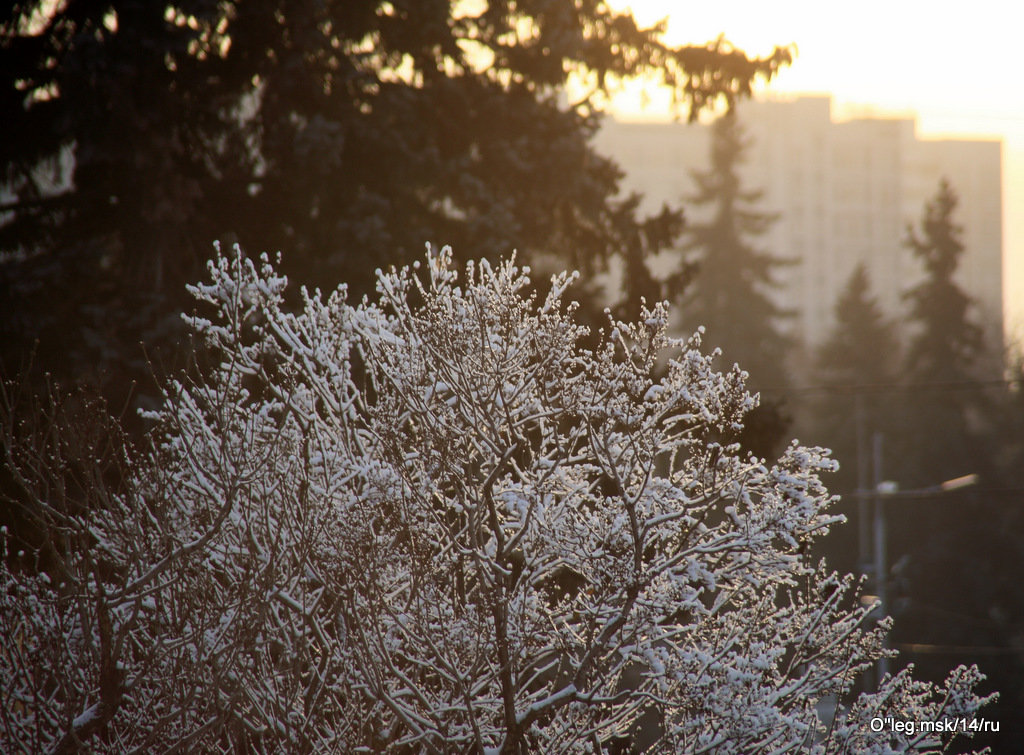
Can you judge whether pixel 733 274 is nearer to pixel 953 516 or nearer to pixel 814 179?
pixel 953 516

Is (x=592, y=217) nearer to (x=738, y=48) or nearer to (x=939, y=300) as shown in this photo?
(x=738, y=48)

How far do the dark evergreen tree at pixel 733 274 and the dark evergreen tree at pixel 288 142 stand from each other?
79.5ft

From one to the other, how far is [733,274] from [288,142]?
102ft

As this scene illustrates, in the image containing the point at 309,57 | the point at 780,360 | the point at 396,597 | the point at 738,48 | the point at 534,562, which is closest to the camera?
the point at 534,562

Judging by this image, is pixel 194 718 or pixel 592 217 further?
pixel 592 217

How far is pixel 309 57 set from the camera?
1307cm

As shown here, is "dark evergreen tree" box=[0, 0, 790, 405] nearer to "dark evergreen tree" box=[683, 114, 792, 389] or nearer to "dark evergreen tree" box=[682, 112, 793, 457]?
"dark evergreen tree" box=[682, 112, 793, 457]

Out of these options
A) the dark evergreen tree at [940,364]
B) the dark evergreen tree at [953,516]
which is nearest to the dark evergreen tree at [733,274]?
the dark evergreen tree at [940,364]

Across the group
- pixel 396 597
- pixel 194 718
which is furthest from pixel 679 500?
pixel 194 718

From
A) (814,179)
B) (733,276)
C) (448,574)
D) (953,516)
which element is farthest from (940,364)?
(814,179)

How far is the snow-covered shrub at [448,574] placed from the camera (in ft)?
24.6

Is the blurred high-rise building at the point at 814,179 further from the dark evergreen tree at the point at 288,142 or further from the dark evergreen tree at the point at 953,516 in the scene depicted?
the dark evergreen tree at the point at 288,142

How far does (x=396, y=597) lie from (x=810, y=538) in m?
3.29

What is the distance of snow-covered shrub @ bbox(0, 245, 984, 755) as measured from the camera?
24.6ft
